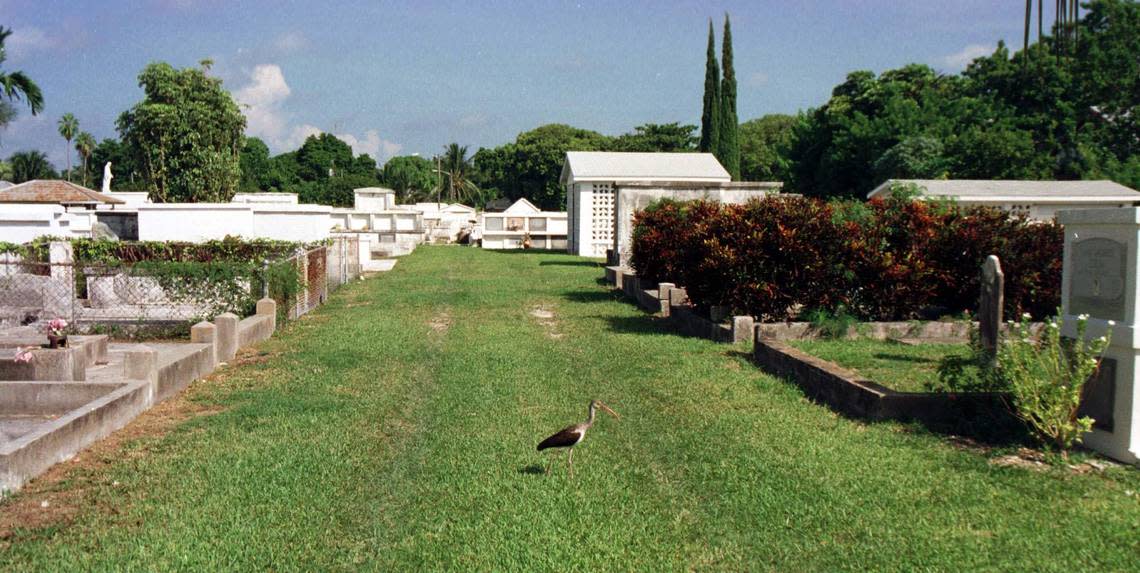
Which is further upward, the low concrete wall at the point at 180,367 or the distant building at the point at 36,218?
the distant building at the point at 36,218

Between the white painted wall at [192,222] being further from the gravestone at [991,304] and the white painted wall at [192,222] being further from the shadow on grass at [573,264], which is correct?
the gravestone at [991,304]

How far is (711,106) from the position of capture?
60.4 metres

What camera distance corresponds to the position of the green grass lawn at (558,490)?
5.50 meters

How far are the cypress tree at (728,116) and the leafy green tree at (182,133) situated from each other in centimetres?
2967

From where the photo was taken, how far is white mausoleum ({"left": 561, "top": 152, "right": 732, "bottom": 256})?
4156 cm

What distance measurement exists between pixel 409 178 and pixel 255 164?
16.9 m

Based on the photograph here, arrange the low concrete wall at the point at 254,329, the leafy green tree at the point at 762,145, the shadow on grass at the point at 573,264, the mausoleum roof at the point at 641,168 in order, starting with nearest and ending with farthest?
the low concrete wall at the point at 254,329, the shadow on grass at the point at 573,264, the mausoleum roof at the point at 641,168, the leafy green tree at the point at 762,145

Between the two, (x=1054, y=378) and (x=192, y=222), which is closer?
(x=1054, y=378)

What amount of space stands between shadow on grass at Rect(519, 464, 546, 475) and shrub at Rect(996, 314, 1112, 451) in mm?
3684

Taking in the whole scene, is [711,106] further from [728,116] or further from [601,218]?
[601,218]

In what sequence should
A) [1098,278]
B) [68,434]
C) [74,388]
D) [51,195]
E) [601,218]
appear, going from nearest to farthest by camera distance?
[1098,278]
[68,434]
[74,388]
[51,195]
[601,218]

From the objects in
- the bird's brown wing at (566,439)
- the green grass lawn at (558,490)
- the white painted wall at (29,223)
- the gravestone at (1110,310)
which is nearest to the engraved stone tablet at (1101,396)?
the gravestone at (1110,310)

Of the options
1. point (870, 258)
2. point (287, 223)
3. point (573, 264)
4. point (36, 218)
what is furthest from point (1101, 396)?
point (573, 264)

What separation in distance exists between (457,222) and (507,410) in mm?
60183
